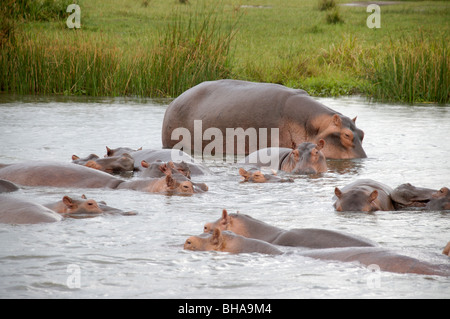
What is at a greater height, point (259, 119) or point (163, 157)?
point (259, 119)

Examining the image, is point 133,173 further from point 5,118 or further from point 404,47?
point 404,47

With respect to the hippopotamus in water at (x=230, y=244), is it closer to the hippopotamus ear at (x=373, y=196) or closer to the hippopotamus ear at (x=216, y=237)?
the hippopotamus ear at (x=216, y=237)

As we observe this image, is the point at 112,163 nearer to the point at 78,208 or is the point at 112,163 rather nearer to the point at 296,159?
the point at 296,159

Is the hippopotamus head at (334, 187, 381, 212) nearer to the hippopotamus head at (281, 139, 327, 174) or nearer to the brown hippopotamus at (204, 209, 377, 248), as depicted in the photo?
the brown hippopotamus at (204, 209, 377, 248)

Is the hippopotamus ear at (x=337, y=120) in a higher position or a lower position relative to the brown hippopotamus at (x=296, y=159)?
higher

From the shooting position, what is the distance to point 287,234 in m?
4.65

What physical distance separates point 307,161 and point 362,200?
1752 mm

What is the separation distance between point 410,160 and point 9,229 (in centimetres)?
503

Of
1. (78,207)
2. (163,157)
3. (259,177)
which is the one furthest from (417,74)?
(78,207)

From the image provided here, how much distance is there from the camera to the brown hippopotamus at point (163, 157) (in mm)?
7510

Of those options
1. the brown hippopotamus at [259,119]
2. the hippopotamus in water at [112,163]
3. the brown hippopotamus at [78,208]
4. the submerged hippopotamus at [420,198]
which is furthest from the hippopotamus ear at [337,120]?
the brown hippopotamus at [78,208]

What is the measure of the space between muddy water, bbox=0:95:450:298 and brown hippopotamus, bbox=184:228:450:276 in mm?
50

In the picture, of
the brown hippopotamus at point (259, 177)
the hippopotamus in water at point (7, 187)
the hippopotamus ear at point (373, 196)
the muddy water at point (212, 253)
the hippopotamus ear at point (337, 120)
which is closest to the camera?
the muddy water at point (212, 253)

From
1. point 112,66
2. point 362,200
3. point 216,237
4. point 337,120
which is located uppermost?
point 112,66
